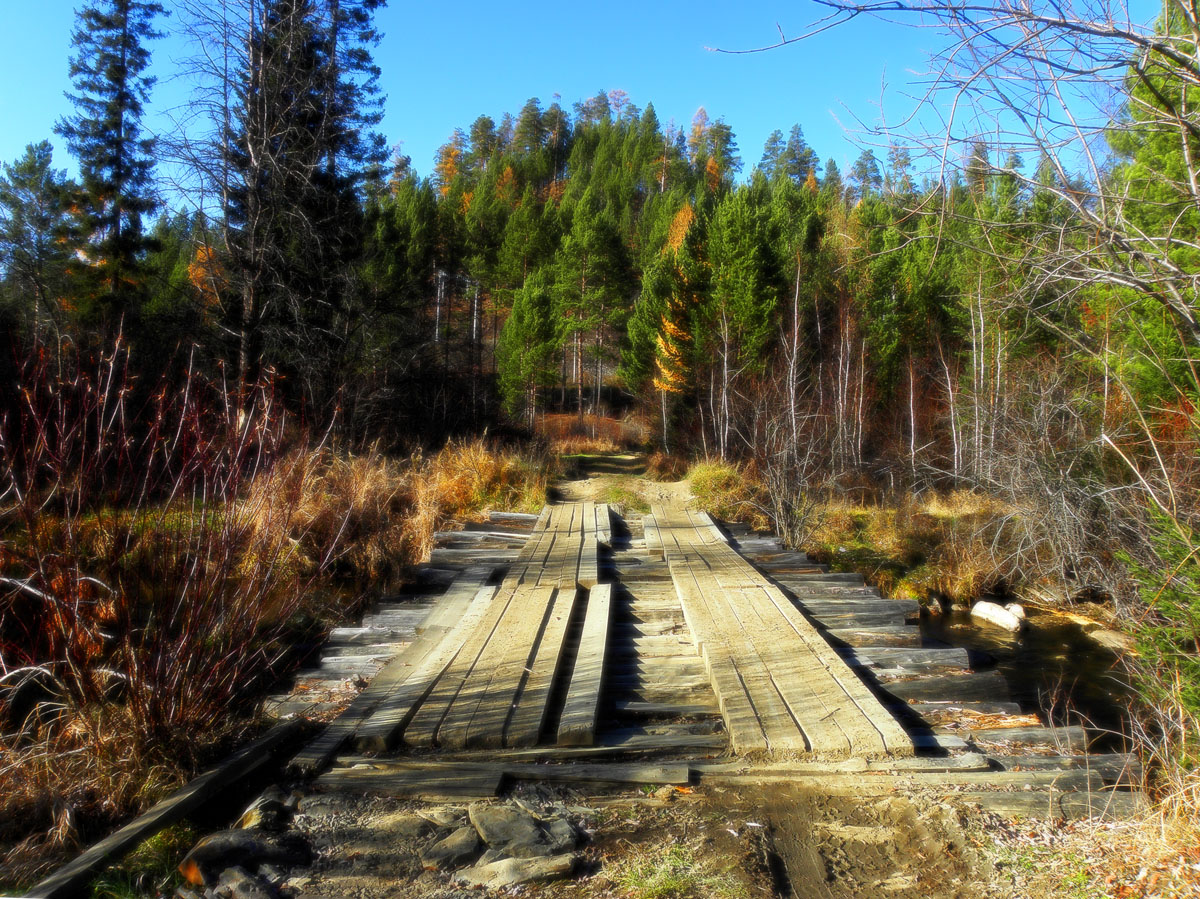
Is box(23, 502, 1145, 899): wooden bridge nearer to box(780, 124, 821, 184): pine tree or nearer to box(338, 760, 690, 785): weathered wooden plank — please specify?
box(338, 760, 690, 785): weathered wooden plank

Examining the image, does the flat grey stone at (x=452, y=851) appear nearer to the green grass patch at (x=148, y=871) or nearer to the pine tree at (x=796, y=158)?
the green grass patch at (x=148, y=871)

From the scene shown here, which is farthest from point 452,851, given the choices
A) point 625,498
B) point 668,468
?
point 668,468

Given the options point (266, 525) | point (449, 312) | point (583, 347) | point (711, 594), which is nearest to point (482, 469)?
point (711, 594)

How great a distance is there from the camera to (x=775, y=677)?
4.55 metres

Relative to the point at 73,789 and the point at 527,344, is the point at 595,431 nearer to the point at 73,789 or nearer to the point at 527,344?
the point at 527,344

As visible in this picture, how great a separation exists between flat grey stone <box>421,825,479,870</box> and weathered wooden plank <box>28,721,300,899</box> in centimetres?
108

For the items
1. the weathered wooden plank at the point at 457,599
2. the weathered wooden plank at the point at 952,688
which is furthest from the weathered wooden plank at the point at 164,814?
the weathered wooden plank at the point at 952,688

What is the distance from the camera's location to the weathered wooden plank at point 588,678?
3926 mm

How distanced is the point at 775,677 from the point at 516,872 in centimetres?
213

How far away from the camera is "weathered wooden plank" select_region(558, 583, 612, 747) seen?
3.93 m

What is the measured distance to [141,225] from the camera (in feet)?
74.9

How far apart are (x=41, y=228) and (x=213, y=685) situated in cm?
2383

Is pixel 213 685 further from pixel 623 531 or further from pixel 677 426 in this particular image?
pixel 677 426

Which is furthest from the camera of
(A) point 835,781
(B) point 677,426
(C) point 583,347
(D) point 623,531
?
(C) point 583,347
